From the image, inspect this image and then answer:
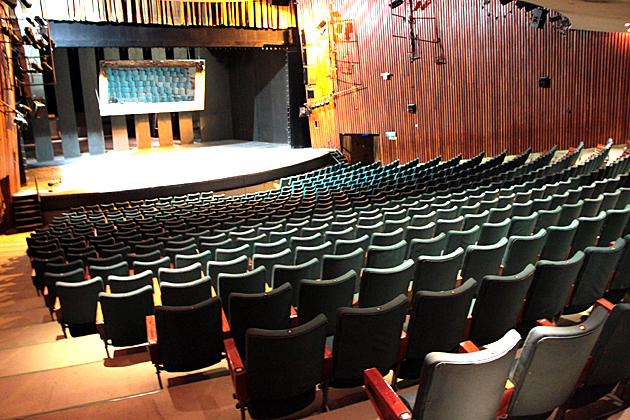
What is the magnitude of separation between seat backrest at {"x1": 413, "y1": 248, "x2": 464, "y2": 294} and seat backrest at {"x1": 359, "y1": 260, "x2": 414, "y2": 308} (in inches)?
2.8

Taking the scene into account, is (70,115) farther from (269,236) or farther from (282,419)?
(282,419)

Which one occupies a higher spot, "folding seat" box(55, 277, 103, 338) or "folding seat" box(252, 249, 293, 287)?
"folding seat" box(252, 249, 293, 287)

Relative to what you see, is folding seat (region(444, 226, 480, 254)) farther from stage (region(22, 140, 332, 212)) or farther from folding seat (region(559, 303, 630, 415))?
stage (region(22, 140, 332, 212))

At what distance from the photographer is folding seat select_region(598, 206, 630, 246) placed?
3848 mm

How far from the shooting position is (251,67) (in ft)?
64.6

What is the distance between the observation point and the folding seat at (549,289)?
268 cm

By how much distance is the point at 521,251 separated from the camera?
3477 mm

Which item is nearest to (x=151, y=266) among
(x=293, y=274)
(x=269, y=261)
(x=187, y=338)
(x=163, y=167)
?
(x=269, y=261)

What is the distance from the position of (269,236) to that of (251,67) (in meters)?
15.7

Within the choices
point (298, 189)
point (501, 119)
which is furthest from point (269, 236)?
point (501, 119)

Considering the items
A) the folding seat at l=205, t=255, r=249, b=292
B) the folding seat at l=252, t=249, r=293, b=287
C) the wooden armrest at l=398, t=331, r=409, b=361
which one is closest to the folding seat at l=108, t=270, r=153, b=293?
the folding seat at l=205, t=255, r=249, b=292

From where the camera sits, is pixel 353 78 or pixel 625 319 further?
pixel 353 78

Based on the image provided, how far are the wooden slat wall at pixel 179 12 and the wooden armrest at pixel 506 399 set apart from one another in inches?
553

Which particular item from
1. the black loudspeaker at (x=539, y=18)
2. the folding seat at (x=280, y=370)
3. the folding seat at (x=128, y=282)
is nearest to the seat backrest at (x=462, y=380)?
the folding seat at (x=280, y=370)
